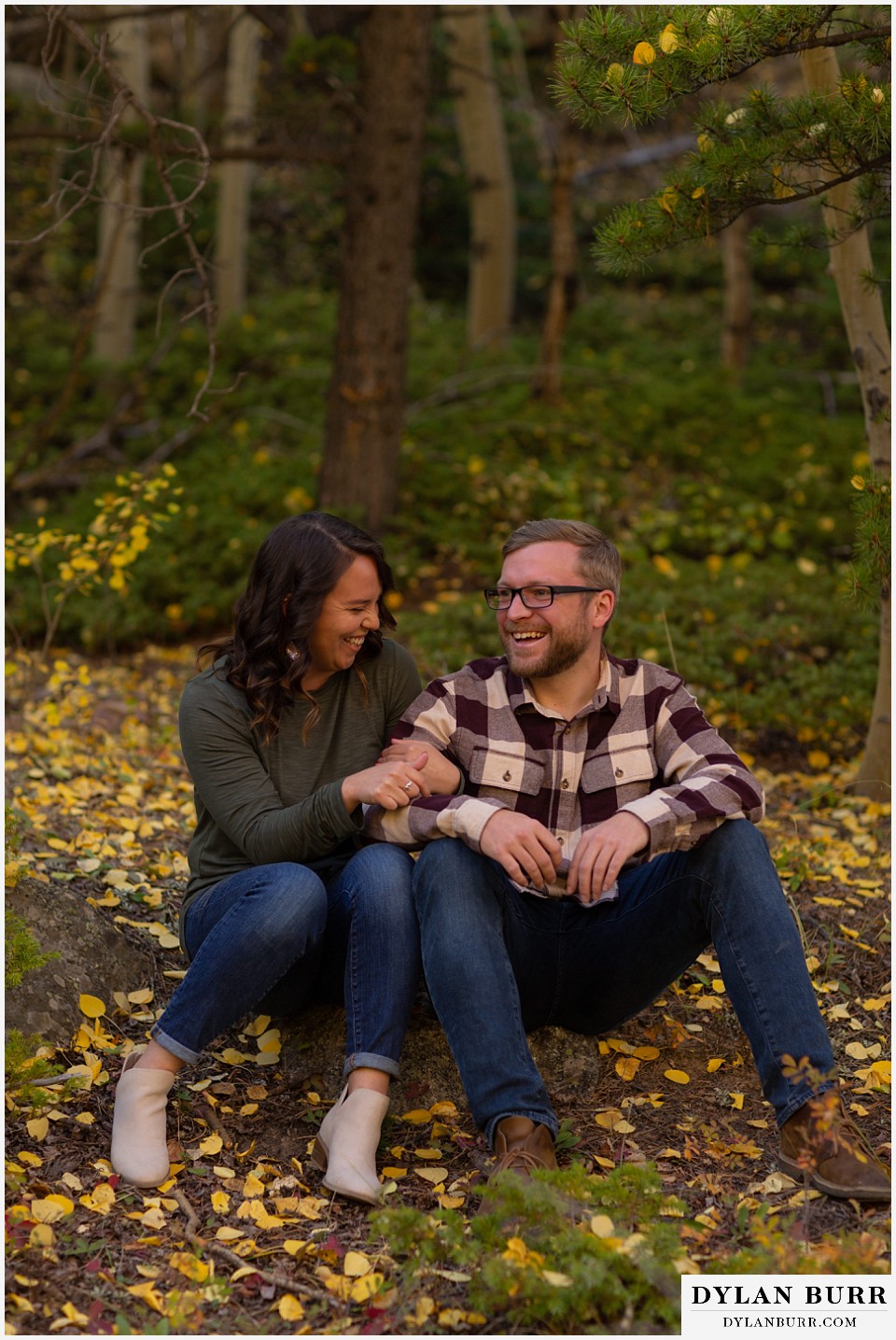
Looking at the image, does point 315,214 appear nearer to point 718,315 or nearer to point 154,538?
point 718,315

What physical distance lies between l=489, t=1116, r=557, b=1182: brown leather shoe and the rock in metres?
1.07

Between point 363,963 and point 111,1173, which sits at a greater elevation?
point 363,963

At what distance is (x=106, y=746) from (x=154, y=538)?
78.2 inches

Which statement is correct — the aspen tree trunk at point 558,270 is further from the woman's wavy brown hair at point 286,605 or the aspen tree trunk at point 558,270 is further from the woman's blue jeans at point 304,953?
the woman's blue jeans at point 304,953

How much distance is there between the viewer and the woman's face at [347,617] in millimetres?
2703

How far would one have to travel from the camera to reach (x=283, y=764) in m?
2.77

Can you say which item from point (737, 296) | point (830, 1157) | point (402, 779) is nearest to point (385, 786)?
point (402, 779)

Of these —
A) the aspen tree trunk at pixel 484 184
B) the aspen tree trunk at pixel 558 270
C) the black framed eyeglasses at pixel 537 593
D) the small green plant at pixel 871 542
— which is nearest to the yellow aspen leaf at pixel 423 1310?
the black framed eyeglasses at pixel 537 593

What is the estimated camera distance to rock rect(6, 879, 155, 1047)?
2748mm

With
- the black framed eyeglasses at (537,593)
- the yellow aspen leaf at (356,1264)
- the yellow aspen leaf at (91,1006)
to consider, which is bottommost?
the yellow aspen leaf at (356,1264)

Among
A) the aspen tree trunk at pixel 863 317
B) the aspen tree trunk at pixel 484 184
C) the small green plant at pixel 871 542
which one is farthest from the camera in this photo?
the aspen tree trunk at pixel 484 184

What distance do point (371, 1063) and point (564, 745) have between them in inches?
30.6

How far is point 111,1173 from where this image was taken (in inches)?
94.3

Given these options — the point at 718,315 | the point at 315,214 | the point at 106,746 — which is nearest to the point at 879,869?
the point at 106,746
